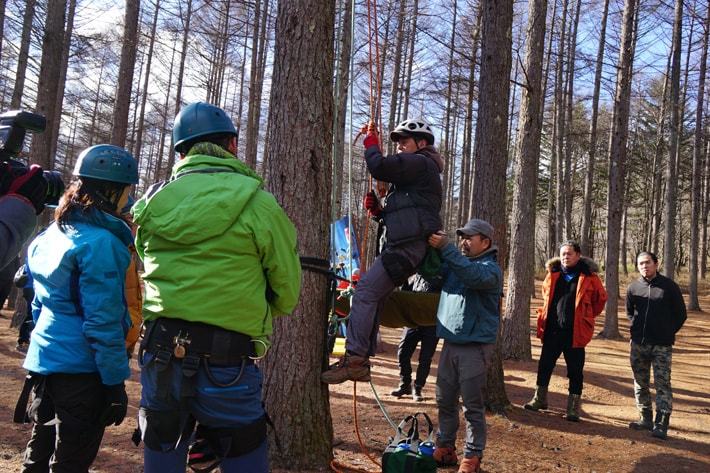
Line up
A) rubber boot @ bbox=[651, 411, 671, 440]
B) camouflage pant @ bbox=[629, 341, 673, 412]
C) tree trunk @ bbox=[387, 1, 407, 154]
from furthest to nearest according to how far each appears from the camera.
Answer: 1. tree trunk @ bbox=[387, 1, 407, 154]
2. camouflage pant @ bbox=[629, 341, 673, 412]
3. rubber boot @ bbox=[651, 411, 671, 440]

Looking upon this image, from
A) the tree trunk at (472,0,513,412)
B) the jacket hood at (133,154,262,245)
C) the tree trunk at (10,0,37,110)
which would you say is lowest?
the jacket hood at (133,154,262,245)

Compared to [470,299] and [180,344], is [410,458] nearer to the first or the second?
[470,299]

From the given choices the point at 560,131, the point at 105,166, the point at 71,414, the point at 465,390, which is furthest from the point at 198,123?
the point at 560,131

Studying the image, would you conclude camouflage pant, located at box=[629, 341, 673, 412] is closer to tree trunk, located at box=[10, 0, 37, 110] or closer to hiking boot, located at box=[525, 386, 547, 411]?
hiking boot, located at box=[525, 386, 547, 411]

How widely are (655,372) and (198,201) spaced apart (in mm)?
6367

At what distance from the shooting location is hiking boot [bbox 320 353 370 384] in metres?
3.82

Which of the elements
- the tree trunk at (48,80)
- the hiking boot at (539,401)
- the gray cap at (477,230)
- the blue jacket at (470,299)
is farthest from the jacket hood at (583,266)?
the tree trunk at (48,80)

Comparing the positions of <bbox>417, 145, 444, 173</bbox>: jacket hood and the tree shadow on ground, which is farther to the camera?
the tree shadow on ground

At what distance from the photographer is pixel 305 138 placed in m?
3.88

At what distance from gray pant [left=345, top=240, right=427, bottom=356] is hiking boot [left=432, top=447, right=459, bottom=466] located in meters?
1.24

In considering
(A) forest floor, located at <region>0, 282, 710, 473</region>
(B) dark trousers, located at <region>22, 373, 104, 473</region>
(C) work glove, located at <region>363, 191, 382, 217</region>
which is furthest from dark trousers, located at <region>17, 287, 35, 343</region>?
(C) work glove, located at <region>363, 191, 382, 217</region>

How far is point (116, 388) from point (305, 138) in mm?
2034

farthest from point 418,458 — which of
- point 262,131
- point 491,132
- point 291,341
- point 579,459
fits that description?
point 262,131

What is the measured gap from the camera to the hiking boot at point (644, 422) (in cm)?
654
